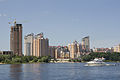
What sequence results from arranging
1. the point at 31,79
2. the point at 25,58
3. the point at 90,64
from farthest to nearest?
the point at 25,58, the point at 90,64, the point at 31,79

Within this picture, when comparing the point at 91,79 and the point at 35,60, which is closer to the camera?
the point at 91,79

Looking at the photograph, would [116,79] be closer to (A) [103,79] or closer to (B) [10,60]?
(A) [103,79]

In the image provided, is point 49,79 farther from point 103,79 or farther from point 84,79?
point 103,79

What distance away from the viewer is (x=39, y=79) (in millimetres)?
63094

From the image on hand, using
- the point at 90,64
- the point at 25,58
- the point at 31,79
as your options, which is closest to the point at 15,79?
the point at 31,79

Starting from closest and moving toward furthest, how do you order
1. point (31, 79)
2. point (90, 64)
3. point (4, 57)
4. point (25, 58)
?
point (31, 79)
point (90, 64)
point (4, 57)
point (25, 58)

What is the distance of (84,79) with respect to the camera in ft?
211

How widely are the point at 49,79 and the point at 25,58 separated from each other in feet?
429

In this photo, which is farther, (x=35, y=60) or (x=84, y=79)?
(x=35, y=60)

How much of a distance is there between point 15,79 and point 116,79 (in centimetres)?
2495

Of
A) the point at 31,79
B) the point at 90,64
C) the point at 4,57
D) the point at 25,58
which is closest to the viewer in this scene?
the point at 31,79

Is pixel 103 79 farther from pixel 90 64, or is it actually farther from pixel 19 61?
pixel 19 61

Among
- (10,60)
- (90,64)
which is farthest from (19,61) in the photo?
(90,64)

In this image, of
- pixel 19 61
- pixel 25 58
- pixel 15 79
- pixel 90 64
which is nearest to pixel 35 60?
pixel 25 58
